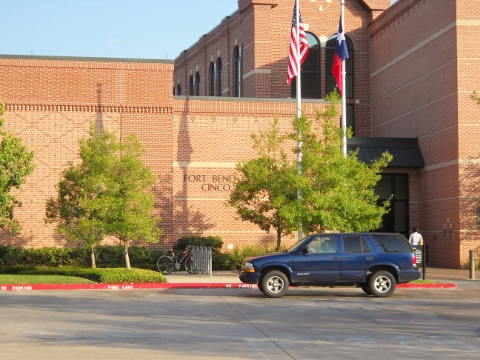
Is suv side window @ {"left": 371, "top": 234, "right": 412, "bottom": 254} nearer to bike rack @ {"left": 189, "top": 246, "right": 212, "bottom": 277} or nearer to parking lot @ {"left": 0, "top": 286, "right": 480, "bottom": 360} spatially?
parking lot @ {"left": 0, "top": 286, "right": 480, "bottom": 360}

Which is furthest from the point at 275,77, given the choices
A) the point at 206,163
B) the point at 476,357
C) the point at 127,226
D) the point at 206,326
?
the point at 476,357

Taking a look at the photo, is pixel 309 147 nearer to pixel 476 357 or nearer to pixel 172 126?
pixel 172 126

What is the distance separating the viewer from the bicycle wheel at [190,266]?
33375 millimetres

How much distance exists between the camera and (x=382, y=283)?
23.9m

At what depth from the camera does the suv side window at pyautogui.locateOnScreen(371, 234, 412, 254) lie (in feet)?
79.0

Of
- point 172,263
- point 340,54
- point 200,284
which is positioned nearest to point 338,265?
point 200,284

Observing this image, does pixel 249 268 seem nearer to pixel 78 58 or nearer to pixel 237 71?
pixel 78 58

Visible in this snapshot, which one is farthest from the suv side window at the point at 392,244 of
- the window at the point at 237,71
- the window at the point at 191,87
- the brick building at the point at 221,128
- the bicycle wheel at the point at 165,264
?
the window at the point at 191,87

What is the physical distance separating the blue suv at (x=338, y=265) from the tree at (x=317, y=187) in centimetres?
607

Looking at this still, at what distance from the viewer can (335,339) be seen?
14.9m

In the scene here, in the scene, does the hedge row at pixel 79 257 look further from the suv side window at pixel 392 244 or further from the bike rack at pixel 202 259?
the suv side window at pixel 392 244

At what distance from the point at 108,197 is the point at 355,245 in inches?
371

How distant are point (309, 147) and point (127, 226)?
7.32m

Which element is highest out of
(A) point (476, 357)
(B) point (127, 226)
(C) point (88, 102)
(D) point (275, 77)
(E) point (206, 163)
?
(D) point (275, 77)
